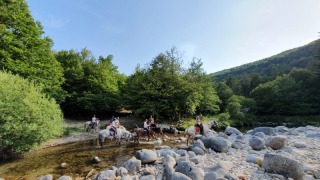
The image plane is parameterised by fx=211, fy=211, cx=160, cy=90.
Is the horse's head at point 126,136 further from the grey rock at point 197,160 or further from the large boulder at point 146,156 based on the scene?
the grey rock at point 197,160

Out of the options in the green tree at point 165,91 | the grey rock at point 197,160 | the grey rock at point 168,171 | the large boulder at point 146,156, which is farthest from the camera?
the green tree at point 165,91

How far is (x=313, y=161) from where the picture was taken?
35.6ft

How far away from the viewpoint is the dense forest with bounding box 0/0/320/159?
14031 mm

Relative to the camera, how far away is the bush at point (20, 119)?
42.6 feet

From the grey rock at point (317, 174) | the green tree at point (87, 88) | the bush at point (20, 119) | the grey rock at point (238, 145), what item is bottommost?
the grey rock at point (317, 174)

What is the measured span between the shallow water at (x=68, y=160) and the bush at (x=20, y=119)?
1.09 metres

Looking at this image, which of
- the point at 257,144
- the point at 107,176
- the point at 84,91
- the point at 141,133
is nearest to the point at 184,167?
the point at 107,176

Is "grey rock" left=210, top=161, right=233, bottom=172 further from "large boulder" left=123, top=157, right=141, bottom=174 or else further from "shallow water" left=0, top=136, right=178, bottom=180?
"shallow water" left=0, top=136, right=178, bottom=180

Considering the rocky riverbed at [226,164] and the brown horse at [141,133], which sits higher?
the brown horse at [141,133]

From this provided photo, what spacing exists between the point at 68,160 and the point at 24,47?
1834 cm

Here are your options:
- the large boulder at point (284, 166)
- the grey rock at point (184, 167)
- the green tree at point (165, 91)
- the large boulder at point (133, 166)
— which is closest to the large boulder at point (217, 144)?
the large boulder at point (284, 166)

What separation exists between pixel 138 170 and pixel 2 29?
2262 cm

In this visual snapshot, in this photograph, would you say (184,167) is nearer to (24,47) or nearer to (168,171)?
(168,171)

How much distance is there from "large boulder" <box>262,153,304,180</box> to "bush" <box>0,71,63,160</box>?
13.7 metres
